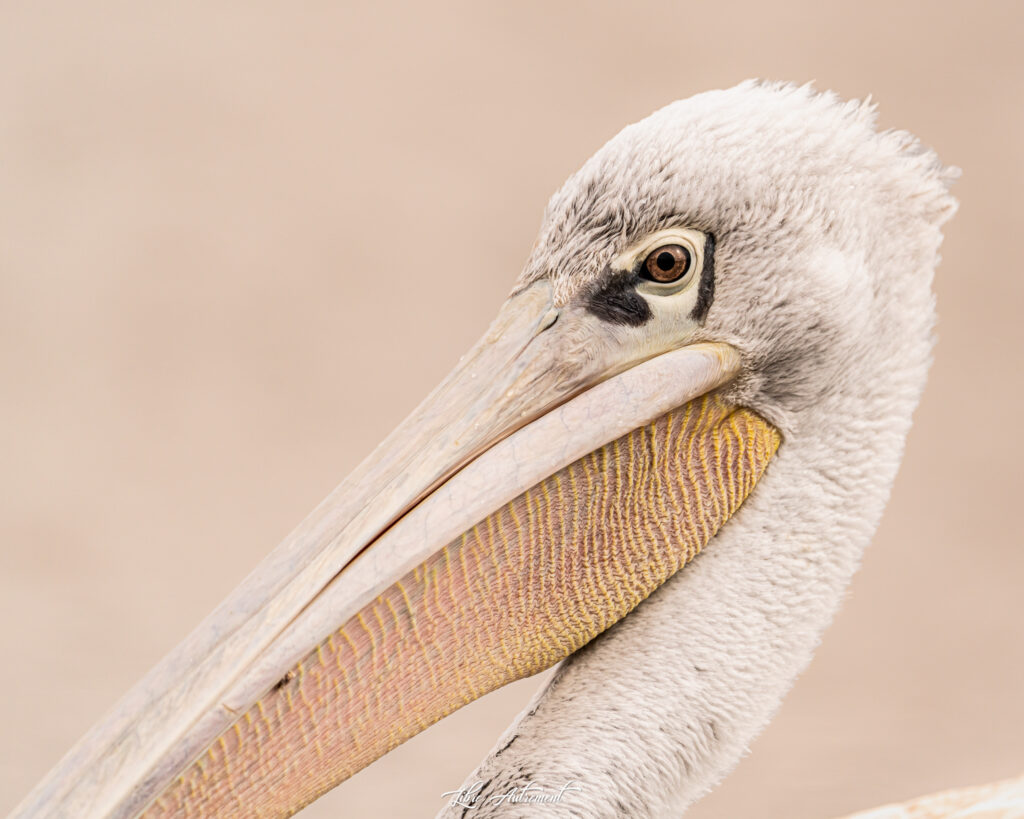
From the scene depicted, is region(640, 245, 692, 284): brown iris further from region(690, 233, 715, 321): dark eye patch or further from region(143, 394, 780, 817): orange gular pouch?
region(143, 394, 780, 817): orange gular pouch

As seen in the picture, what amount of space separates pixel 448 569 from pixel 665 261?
48 cm

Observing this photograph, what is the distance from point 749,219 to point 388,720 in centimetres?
79

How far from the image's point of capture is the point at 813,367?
1484 millimetres

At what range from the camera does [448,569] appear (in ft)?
4.62

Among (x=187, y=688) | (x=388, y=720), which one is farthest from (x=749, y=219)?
(x=187, y=688)

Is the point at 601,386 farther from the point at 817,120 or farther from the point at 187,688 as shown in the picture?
the point at 187,688
